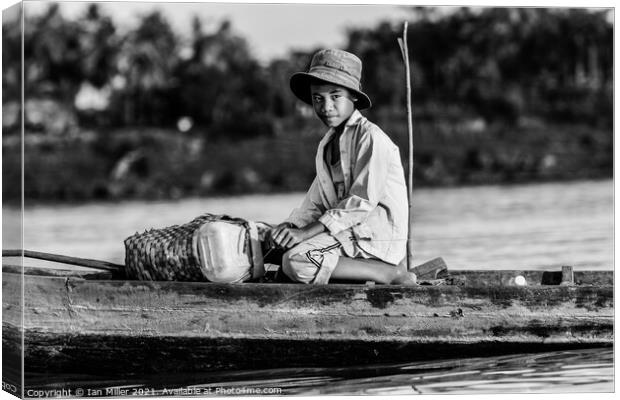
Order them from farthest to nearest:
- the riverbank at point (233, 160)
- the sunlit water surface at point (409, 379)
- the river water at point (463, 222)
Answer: the riverbank at point (233, 160), the river water at point (463, 222), the sunlit water surface at point (409, 379)

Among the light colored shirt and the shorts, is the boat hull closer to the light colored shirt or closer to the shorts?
the shorts

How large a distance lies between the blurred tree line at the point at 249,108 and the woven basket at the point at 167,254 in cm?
1333

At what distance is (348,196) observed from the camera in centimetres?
680

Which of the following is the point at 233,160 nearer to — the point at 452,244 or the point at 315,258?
the point at 452,244

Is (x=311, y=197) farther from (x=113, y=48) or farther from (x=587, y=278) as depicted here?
(x=113, y=48)

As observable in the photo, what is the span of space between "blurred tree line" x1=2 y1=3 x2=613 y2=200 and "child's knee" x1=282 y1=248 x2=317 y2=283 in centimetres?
1341

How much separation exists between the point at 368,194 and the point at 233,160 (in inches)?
847

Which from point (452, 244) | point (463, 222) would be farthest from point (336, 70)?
point (463, 222)

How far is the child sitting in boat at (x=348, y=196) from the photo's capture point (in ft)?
22.2

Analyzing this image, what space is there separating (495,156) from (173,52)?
6848mm

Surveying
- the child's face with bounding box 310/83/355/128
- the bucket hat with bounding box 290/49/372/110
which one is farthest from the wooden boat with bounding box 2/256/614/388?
the bucket hat with bounding box 290/49/372/110

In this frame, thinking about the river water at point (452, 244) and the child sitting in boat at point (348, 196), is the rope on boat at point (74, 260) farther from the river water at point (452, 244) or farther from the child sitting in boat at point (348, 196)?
the child sitting in boat at point (348, 196)

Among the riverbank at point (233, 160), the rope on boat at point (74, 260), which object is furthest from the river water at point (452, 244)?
the riverbank at point (233, 160)

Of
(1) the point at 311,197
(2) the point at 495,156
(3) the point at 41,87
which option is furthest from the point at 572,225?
(3) the point at 41,87
